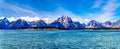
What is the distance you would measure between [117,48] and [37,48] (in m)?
16.6

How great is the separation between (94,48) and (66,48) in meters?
5.87

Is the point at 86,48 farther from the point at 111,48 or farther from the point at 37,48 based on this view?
the point at 37,48

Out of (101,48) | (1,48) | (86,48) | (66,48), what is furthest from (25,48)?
(101,48)

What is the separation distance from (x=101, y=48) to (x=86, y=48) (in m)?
3.13

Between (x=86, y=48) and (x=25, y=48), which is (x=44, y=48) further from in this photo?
(x=86, y=48)

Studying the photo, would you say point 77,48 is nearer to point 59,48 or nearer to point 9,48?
point 59,48

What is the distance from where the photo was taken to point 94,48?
4831 cm

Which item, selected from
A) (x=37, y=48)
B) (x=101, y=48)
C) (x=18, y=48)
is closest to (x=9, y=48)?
(x=18, y=48)

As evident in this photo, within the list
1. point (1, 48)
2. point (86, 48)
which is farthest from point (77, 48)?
point (1, 48)

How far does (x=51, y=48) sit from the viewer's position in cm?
4772

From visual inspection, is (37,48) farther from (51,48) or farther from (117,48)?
(117,48)

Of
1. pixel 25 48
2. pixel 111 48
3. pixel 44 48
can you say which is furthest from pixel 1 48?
pixel 111 48

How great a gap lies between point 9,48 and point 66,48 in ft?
39.0

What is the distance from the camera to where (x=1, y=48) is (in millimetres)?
48812
